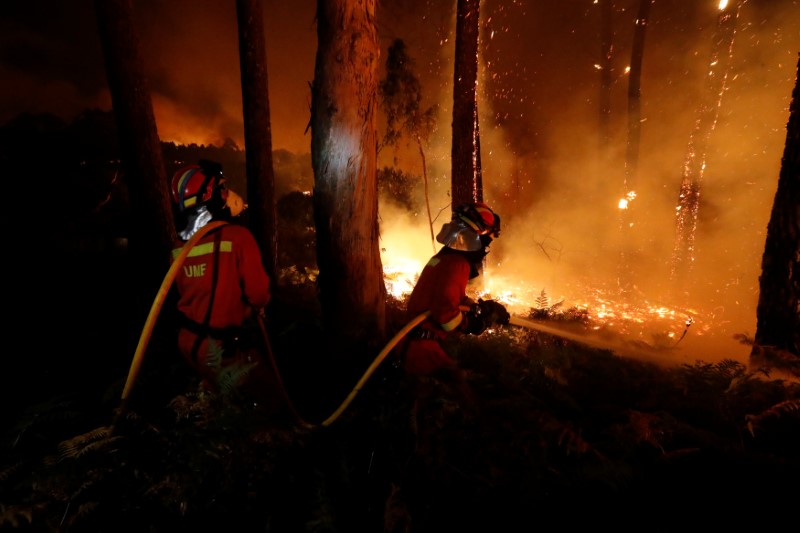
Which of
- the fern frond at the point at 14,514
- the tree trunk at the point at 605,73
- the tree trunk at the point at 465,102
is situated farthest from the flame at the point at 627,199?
the fern frond at the point at 14,514

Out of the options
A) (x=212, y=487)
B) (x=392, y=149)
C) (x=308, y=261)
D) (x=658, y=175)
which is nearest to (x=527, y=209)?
(x=658, y=175)

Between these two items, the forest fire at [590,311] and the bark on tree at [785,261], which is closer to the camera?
the bark on tree at [785,261]

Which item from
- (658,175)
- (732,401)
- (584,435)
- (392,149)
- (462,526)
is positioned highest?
(658,175)

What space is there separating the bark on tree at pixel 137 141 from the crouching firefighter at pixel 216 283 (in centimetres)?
416

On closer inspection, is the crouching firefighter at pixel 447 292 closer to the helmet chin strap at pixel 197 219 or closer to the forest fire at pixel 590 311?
the helmet chin strap at pixel 197 219

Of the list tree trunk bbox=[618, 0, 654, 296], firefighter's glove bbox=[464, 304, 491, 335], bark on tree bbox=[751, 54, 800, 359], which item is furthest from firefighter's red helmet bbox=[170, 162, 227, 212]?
tree trunk bbox=[618, 0, 654, 296]

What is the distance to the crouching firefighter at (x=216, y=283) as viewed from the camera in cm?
297

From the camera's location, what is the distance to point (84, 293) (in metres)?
7.14

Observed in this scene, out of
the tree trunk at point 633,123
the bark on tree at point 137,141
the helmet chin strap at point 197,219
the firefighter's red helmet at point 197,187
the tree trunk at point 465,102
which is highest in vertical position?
the tree trunk at point 633,123

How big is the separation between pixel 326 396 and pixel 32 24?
17128 mm

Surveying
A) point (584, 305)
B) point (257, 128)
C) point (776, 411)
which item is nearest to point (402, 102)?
point (257, 128)

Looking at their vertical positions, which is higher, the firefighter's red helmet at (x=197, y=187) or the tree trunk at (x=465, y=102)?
the tree trunk at (x=465, y=102)

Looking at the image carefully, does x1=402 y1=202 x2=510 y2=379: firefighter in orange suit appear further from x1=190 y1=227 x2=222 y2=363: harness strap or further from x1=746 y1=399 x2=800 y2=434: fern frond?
x1=746 y1=399 x2=800 y2=434: fern frond

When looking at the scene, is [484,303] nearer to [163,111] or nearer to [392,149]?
[392,149]
